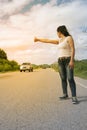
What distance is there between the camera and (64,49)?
36.1 feet

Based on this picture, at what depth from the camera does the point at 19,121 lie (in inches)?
309

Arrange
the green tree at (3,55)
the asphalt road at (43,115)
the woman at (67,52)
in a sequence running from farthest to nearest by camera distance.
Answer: the green tree at (3,55)
the woman at (67,52)
the asphalt road at (43,115)

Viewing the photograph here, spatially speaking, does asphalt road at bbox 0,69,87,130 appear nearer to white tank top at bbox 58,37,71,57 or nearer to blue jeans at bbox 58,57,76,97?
blue jeans at bbox 58,57,76,97

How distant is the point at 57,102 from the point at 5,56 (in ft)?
301

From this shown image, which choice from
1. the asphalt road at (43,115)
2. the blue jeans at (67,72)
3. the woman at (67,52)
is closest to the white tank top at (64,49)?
the woman at (67,52)

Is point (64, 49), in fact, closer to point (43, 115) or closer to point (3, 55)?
point (43, 115)

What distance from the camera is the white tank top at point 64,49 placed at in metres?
10.9

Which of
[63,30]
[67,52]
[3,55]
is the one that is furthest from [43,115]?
[3,55]

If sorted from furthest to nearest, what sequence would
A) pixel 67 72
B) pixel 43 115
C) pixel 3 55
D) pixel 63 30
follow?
pixel 3 55 → pixel 67 72 → pixel 63 30 → pixel 43 115

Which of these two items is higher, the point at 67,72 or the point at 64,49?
the point at 64,49

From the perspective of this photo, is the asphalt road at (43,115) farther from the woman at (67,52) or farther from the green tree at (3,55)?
the green tree at (3,55)

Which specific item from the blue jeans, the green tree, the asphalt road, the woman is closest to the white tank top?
the woman

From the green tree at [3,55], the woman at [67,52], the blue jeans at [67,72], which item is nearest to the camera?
the woman at [67,52]

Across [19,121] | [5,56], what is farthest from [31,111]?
[5,56]
